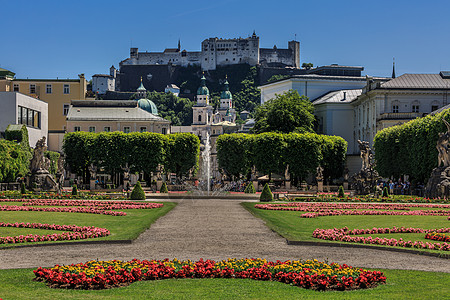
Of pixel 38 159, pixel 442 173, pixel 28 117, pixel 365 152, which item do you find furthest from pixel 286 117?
pixel 442 173

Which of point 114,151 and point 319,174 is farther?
point 114,151

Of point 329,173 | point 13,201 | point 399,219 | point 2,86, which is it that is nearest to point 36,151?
point 13,201

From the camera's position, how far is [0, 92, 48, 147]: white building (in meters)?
80.6

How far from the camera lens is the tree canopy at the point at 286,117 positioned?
97.2m

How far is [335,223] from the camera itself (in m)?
29.9

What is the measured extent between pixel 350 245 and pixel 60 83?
98398 millimetres

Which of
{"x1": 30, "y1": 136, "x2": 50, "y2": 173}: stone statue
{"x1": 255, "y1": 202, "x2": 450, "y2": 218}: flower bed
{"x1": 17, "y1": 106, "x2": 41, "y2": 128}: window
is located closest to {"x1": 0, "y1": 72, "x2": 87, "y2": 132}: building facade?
{"x1": 17, "y1": 106, "x2": 41, "y2": 128}: window

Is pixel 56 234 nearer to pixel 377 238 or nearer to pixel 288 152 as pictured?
pixel 377 238

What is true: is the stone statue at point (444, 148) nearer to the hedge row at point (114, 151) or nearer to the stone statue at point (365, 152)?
the stone statue at point (365, 152)

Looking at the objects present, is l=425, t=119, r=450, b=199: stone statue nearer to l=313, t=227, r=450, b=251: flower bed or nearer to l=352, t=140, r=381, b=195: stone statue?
l=352, t=140, r=381, b=195: stone statue

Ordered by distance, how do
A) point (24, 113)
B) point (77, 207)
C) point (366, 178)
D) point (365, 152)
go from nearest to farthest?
point (77, 207) → point (366, 178) → point (365, 152) → point (24, 113)

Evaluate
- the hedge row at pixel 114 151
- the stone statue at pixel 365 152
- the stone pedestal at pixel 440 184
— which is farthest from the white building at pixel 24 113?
the stone pedestal at pixel 440 184

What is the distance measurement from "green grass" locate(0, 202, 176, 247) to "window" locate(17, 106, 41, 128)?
162ft

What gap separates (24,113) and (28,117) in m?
1.61
